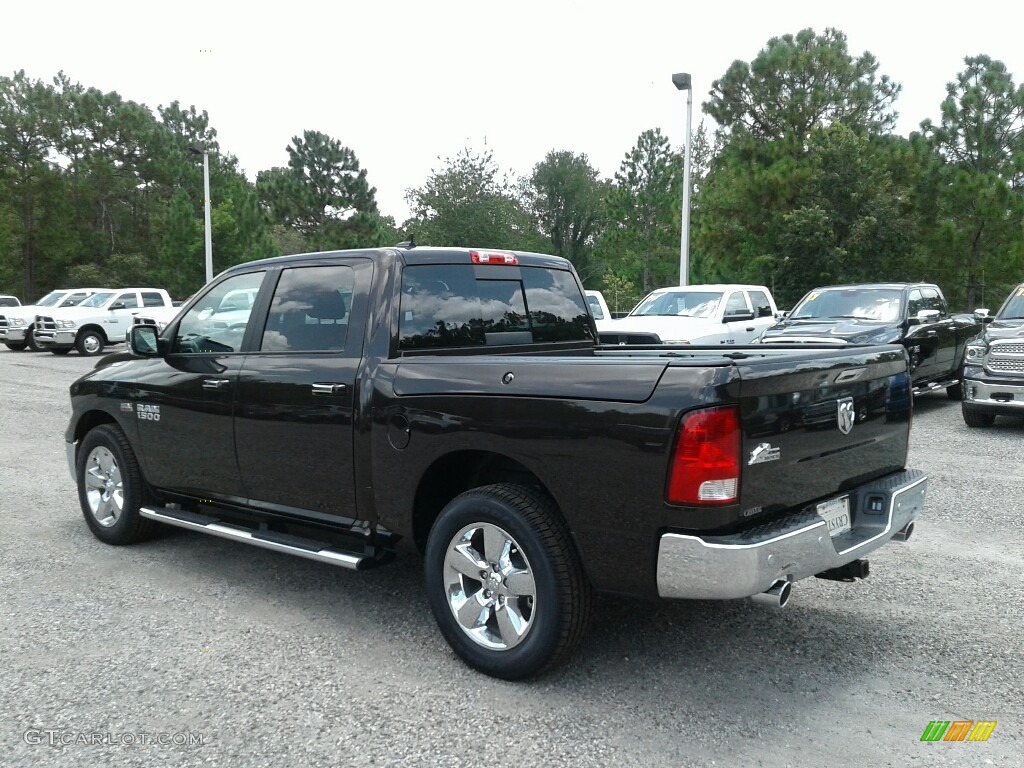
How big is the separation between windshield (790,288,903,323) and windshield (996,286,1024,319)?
4.62 ft

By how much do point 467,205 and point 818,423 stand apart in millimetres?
48969

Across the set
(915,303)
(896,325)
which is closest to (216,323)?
(896,325)

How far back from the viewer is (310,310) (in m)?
4.79

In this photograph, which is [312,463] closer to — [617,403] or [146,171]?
[617,403]

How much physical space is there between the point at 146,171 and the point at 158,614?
64.0m

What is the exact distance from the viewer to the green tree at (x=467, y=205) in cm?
5112

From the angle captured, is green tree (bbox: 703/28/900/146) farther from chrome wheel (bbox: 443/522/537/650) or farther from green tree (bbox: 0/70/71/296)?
green tree (bbox: 0/70/71/296)

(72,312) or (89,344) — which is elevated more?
(72,312)

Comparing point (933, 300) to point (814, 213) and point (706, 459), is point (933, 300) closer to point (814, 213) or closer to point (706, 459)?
point (706, 459)

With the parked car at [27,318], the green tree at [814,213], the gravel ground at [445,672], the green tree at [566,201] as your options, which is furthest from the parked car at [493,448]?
the green tree at [566,201]

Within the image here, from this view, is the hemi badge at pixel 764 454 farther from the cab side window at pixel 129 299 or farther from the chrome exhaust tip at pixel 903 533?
the cab side window at pixel 129 299

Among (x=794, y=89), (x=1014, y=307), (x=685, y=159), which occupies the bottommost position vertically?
(x=1014, y=307)

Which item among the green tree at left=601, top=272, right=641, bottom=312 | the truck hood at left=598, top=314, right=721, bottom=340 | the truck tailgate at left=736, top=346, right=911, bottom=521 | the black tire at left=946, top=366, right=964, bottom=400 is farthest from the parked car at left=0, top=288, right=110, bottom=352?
the green tree at left=601, top=272, right=641, bottom=312

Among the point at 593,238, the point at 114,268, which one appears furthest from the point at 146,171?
the point at 593,238
